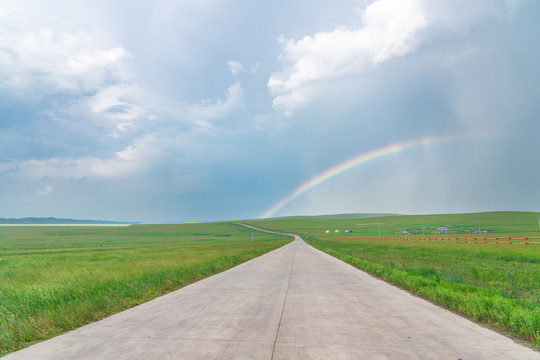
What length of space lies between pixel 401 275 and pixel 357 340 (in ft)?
26.4

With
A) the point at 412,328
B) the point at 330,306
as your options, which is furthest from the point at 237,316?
the point at 412,328

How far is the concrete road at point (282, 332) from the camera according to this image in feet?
14.8

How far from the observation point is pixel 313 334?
17.6ft

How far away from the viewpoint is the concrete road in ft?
14.8

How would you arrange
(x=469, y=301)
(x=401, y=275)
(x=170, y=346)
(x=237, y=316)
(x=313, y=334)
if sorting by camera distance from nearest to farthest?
(x=170, y=346)
(x=313, y=334)
(x=237, y=316)
(x=469, y=301)
(x=401, y=275)

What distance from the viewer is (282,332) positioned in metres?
5.49

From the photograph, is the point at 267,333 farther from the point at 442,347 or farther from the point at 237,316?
the point at 442,347

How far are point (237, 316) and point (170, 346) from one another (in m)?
2.08

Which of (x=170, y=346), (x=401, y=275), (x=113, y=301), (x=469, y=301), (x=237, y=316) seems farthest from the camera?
(x=401, y=275)

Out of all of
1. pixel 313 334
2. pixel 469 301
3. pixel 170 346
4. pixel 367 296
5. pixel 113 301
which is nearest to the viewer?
pixel 170 346

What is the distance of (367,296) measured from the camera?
356 inches

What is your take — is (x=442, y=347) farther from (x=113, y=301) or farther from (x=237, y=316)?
(x=113, y=301)

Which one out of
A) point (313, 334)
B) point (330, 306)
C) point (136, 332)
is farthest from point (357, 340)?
point (136, 332)

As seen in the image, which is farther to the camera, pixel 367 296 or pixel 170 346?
pixel 367 296
